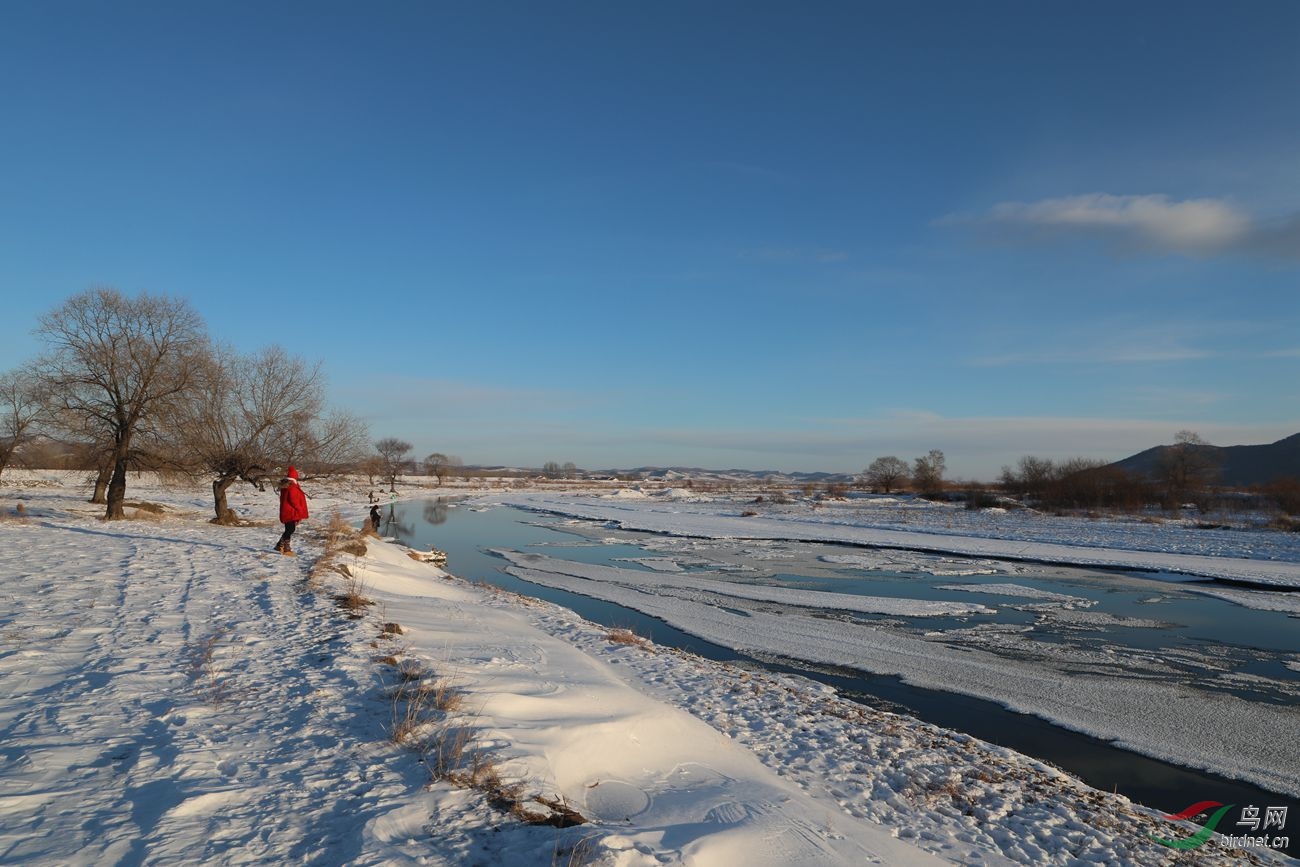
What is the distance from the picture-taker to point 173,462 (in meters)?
21.0

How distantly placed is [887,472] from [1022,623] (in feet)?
241

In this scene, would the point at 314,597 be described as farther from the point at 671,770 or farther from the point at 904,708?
the point at 904,708

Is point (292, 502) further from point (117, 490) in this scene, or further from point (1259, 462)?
point (1259, 462)

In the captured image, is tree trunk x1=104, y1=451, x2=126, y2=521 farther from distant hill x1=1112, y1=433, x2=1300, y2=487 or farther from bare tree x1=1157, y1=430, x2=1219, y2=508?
distant hill x1=1112, y1=433, x2=1300, y2=487

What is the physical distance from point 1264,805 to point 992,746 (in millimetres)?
2381

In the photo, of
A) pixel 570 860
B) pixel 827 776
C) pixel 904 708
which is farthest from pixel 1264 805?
pixel 570 860

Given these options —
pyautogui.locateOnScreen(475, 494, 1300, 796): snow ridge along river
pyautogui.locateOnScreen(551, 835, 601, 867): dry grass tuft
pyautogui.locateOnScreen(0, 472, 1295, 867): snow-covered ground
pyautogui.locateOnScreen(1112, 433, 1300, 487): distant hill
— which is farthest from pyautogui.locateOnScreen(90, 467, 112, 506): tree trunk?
pyautogui.locateOnScreen(1112, 433, 1300, 487): distant hill

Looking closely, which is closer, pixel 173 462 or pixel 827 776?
pixel 827 776

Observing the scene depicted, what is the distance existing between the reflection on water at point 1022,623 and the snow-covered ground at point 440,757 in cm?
110

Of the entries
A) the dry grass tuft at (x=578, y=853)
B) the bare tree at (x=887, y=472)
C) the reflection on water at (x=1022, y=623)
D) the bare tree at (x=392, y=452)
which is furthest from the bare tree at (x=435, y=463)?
the dry grass tuft at (x=578, y=853)

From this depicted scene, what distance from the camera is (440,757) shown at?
459 cm

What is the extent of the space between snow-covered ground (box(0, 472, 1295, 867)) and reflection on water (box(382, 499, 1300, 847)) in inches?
43.2

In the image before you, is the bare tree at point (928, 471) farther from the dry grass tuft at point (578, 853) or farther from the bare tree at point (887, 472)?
the dry grass tuft at point (578, 853)

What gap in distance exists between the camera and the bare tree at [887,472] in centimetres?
8327
